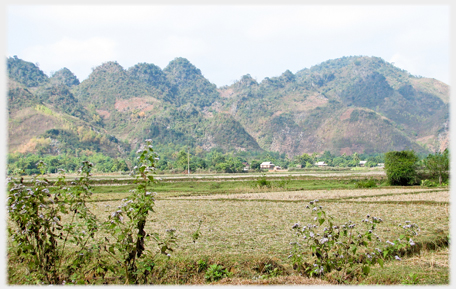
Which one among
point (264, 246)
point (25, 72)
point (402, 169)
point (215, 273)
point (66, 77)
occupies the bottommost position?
point (264, 246)

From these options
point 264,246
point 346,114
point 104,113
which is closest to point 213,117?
point 104,113

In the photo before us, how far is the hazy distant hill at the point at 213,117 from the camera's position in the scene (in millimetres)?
102500

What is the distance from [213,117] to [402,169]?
377 ft

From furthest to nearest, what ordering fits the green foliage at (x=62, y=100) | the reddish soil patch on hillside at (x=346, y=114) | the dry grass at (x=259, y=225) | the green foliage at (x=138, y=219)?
the reddish soil patch on hillside at (x=346, y=114), the green foliage at (x=62, y=100), the dry grass at (x=259, y=225), the green foliage at (x=138, y=219)

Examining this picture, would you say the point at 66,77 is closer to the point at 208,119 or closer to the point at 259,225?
the point at 208,119

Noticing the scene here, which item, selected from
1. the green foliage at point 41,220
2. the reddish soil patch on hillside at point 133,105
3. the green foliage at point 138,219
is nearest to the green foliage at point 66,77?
the reddish soil patch on hillside at point 133,105

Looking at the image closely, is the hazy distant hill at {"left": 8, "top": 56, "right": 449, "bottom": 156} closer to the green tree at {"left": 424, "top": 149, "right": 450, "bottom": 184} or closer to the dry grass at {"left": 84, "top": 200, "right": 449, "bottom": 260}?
the green tree at {"left": 424, "top": 149, "right": 450, "bottom": 184}

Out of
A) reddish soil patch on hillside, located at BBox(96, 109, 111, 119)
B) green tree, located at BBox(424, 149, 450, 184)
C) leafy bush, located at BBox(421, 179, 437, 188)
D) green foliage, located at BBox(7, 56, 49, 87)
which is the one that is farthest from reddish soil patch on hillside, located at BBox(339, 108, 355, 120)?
green foliage, located at BBox(7, 56, 49, 87)

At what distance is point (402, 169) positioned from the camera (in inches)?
1243

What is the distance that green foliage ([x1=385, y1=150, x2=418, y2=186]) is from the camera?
31.6 m

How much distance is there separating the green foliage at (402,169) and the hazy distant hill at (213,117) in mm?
84653

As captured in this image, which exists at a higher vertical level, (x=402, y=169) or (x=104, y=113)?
(x=104, y=113)

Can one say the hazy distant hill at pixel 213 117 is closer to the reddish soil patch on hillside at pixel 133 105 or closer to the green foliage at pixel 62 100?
the green foliage at pixel 62 100

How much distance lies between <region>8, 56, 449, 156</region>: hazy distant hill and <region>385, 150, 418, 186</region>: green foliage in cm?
8465
